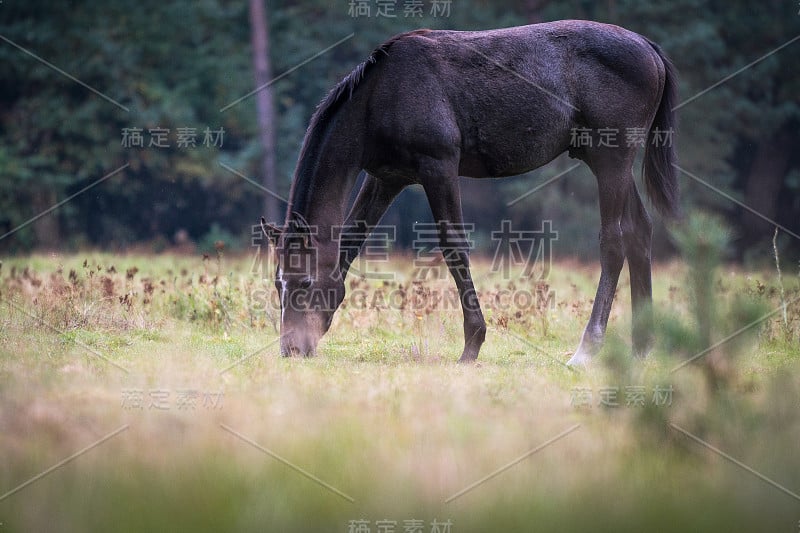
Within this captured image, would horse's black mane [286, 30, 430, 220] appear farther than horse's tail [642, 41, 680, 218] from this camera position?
No

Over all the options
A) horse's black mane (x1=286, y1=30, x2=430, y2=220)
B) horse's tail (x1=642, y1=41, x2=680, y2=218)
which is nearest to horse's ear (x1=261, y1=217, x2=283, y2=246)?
horse's black mane (x1=286, y1=30, x2=430, y2=220)

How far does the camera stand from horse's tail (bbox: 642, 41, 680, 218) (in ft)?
28.3

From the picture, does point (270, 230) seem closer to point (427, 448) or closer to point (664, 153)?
point (427, 448)

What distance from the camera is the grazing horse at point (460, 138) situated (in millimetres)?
7590

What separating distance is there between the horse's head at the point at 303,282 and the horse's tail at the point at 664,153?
3.04 meters

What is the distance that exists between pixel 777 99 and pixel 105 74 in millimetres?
18333

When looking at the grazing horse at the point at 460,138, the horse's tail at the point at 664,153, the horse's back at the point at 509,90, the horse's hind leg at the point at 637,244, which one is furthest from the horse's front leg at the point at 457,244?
the horse's tail at the point at 664,153

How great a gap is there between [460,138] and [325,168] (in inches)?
44.0

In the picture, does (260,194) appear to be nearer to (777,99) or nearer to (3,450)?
(777,99)

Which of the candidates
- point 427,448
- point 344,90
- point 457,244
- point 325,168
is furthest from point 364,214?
point 427,448

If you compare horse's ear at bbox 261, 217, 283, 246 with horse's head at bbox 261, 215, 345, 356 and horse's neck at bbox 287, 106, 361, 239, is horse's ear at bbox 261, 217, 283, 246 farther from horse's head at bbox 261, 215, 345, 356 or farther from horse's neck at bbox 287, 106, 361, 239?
horse's neck at bbox 287, 106, 361, 239

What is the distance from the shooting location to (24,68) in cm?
2509

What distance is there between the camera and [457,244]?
7.68 m

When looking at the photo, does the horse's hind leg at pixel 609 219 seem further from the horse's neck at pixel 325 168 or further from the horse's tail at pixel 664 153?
the horse's neck at pixel 325 168
